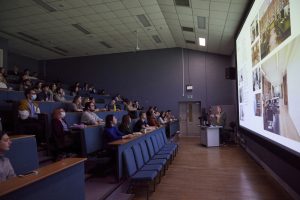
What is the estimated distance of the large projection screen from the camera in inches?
107

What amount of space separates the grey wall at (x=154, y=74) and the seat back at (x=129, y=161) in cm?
841

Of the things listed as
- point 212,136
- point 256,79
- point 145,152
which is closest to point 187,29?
point 212,136

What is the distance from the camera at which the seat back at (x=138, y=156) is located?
4.00 metres

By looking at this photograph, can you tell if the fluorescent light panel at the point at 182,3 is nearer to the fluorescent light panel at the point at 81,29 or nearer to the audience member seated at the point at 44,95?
the fluorescent light panel at the point at 81,29

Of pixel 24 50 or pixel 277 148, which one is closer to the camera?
pixel 277 148

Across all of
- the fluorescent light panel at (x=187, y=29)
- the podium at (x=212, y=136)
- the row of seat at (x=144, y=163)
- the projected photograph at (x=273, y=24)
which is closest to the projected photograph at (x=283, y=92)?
the projected photograph at (x=273, y=24)

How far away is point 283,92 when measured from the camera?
307 centimetres

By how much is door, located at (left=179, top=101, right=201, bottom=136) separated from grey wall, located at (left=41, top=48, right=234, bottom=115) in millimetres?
430

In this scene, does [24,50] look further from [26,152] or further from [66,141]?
[26,152]

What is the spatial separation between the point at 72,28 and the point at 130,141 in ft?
19.6

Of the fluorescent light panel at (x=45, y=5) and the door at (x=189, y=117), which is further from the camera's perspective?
the door at (x=189, y=117)

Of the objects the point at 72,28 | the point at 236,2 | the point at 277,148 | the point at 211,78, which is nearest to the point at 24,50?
the point at 72,28

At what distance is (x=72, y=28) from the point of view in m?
8.66

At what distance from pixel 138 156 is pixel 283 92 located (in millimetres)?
2297
